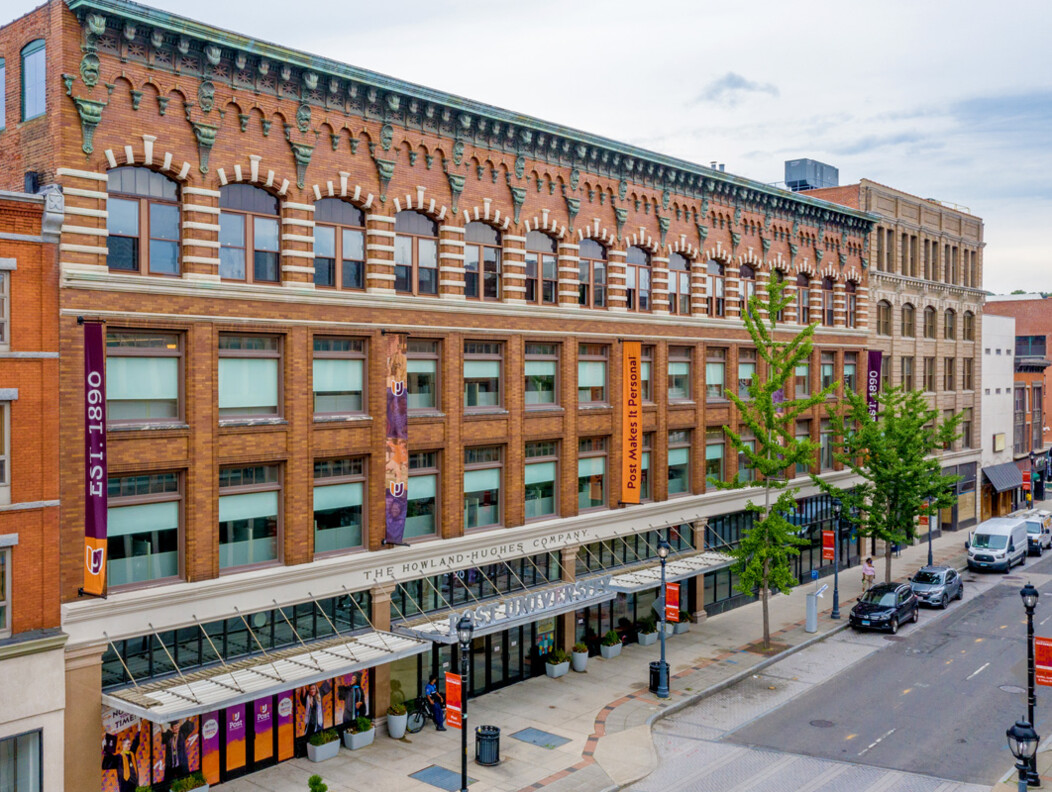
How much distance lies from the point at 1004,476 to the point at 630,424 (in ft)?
155

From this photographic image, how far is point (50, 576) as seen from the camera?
20.6 metres

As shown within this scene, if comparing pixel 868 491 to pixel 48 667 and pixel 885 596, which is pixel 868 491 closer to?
pixel 885 596

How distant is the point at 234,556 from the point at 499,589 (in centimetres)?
980

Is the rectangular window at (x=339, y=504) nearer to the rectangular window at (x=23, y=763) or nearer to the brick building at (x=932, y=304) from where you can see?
the rectangular window at (x=23, y=763)

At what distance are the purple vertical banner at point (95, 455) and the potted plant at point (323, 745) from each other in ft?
24.2

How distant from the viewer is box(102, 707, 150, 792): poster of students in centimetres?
2153

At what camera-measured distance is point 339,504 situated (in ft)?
88.9

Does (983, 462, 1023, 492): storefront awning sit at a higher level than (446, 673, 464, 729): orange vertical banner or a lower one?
higher

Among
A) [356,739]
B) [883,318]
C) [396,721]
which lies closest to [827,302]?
[883,318]

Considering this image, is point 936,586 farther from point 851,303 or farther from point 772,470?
point 851,303

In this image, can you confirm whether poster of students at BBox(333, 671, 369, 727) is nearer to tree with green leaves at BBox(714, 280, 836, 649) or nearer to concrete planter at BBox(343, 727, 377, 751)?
concrete planter at BBox(343, 727, 377, 751)

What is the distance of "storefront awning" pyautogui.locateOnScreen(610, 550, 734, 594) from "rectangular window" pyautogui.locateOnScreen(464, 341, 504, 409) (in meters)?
7.70

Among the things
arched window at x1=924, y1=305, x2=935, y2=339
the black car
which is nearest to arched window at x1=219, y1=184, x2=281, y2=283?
the black car

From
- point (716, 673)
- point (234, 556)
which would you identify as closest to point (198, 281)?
point (234, 556)
